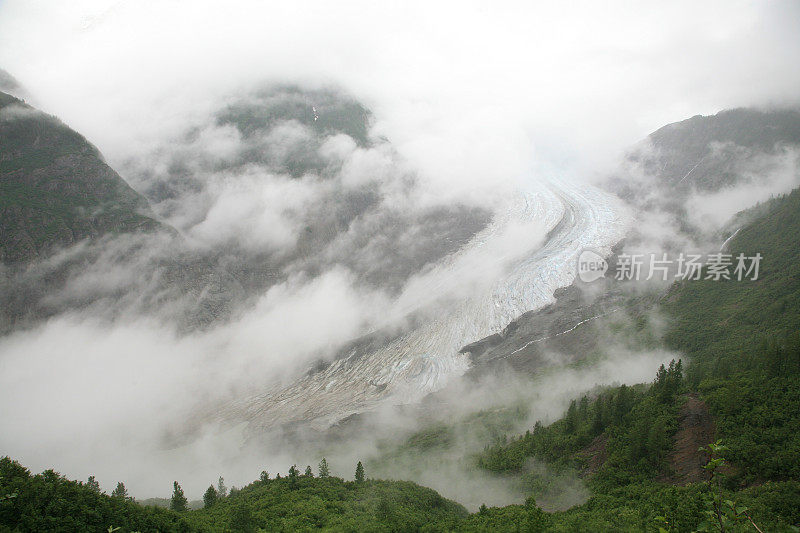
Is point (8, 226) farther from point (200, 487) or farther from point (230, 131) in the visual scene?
point (230, 131)

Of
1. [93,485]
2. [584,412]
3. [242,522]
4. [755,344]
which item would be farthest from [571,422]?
[93,485]

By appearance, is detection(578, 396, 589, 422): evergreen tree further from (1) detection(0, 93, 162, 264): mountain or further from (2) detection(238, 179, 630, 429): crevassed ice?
(1) detection(0, 93, 162, 264): mountain

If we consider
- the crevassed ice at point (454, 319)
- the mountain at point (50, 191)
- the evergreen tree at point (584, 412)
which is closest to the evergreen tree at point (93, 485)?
the crevassed ice at point (454, 319)

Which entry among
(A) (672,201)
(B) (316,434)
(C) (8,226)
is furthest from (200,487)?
(A) (672,201)

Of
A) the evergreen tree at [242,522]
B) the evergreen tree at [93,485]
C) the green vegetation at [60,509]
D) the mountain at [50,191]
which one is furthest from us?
the mountain at [50,191]

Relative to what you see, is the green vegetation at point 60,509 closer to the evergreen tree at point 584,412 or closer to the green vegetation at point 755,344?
the green vegetation at point 755,344

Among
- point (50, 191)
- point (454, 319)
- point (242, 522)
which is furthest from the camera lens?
point (454, 319)

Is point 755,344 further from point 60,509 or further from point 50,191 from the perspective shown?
point 50,191

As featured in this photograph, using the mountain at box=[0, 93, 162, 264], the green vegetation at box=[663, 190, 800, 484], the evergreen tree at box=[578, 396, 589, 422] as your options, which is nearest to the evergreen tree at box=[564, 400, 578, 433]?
the evergreen tree at box=[578, 396, 589, 422]

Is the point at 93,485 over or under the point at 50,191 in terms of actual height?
under
